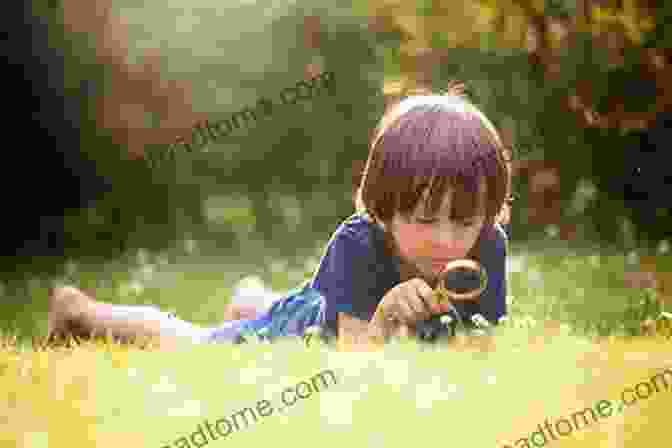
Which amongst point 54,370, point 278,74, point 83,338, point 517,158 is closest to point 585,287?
point 517,158

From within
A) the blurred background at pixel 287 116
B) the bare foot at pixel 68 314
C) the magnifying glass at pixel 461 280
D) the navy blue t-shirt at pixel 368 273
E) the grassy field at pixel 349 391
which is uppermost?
the blurred background at pixel 287 116

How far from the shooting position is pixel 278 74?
3.57 metres

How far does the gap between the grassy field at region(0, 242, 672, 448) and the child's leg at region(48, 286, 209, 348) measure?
0.25 metres

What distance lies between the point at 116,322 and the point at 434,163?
915 mm

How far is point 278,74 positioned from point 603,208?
1.21 meters

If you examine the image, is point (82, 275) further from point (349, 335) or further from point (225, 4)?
point (349, 335)

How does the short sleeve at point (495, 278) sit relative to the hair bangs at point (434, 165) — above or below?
below

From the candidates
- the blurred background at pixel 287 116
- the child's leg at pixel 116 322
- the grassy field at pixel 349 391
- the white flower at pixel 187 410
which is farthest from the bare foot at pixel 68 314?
the white flower at pixel 187 410

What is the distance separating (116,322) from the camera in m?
2.83

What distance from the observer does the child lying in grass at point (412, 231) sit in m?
2.43

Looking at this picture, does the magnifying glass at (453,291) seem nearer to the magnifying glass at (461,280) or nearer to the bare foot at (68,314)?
the magnifying glass at (461,280)

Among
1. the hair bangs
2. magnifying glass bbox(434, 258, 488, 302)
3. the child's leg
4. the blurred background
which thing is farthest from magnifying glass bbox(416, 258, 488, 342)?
the blurred background

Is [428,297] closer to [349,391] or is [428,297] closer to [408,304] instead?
[408,304]

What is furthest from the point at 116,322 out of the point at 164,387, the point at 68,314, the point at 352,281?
the point at 164,387
